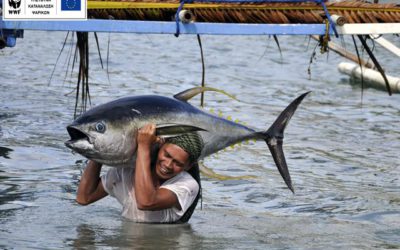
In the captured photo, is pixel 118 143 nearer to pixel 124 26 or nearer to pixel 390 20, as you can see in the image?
pixel 124 26

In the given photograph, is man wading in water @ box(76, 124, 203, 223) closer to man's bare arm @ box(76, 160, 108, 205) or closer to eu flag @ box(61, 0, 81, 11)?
man's bare arm @ box(76, 160, 108, 205)

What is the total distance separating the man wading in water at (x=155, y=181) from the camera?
589cm

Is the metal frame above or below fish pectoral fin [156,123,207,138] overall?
above

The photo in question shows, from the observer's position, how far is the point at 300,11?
25.9ft

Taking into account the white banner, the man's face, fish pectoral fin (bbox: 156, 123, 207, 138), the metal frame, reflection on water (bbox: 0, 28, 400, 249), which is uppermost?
the white banner

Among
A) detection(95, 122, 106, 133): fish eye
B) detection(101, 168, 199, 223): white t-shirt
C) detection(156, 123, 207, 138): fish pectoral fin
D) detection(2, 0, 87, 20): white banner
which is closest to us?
detection(95, 122, 106, 133): fish eye

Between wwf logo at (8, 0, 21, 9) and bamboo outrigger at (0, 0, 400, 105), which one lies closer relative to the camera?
wwf logo at (8, 0, 21, 9)

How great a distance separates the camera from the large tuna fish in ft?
19.0

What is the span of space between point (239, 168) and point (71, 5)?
2.67m

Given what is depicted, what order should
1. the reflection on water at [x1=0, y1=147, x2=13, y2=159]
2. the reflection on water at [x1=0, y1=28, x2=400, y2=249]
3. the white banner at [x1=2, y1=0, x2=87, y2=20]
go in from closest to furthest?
A: the reflection on water at [x1=0, y1=28, x2=400, y2=249] → the white banner at [x1=2, y1=0, x2=87, y2=20] → the reflection on water at [x1=0, y1=147, x2=13, y2=159]

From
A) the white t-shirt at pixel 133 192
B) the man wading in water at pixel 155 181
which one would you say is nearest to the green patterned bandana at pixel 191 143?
the man wading in water at pixel 155 181

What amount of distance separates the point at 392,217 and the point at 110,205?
200cm

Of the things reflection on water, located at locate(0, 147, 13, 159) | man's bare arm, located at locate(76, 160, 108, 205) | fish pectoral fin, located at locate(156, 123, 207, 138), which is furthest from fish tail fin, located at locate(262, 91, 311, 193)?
reflection on water, located at locate(0, 147, 13, 159)

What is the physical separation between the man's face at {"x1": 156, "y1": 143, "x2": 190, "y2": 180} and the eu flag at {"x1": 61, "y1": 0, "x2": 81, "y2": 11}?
1.89 meters
